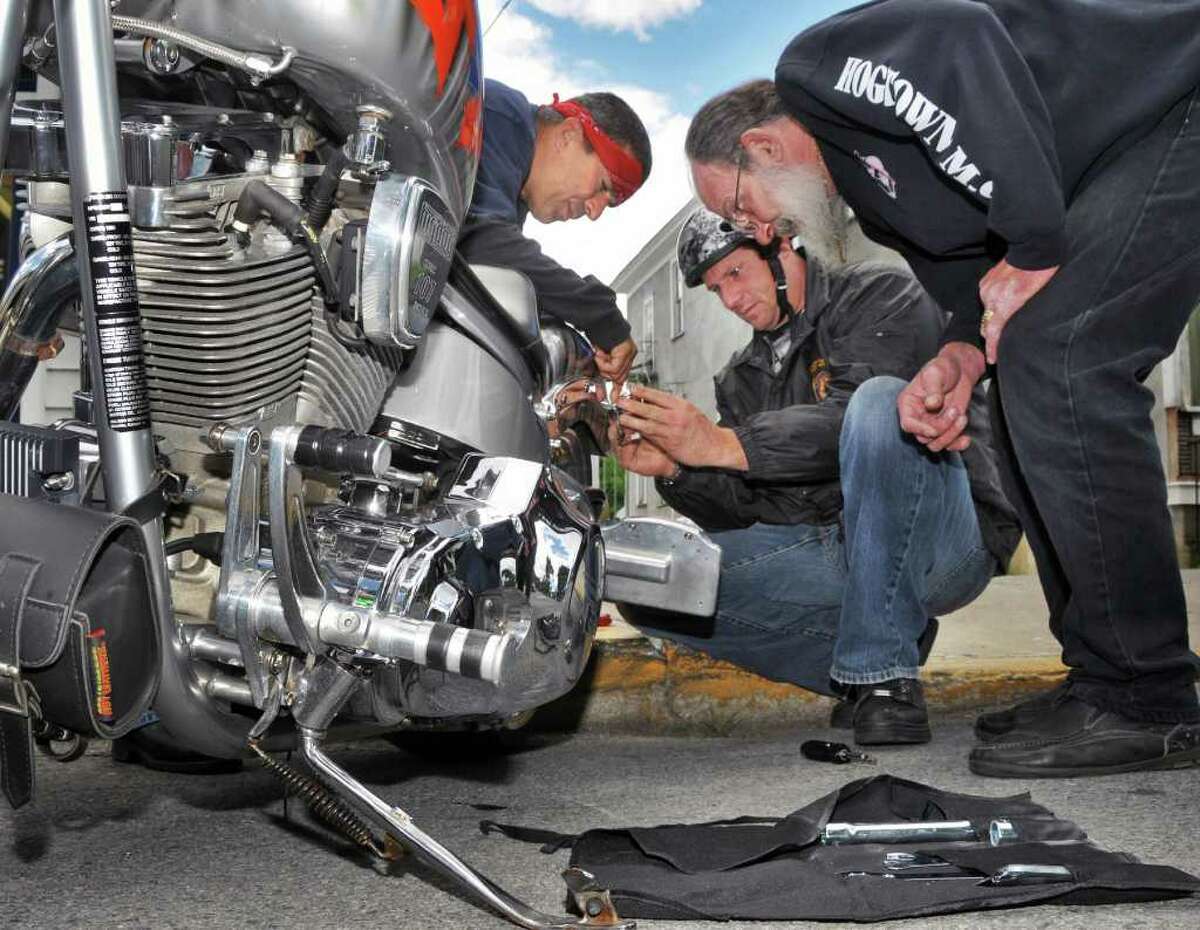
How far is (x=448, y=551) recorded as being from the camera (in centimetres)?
175

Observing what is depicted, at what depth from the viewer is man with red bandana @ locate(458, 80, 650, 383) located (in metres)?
2.59

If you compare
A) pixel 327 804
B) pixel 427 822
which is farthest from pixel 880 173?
pixel 327 804

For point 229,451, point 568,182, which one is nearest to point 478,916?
point 229,451

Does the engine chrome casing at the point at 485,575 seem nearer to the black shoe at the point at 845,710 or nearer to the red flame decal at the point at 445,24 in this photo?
the red flame decal at the point at 445,24

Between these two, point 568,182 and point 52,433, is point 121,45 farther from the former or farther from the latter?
point 568,182

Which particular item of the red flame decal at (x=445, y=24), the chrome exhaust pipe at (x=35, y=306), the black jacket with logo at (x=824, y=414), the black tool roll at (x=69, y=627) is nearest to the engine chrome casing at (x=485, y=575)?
the black tool roll at (x=69, y=627)

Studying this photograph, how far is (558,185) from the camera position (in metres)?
3.77

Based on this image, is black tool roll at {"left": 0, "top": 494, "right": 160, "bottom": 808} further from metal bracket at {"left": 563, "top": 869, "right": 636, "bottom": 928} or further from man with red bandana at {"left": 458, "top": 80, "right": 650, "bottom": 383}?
man with red bandana at {"left": 458, "top": 80, "right": 650, "bottom": 383}

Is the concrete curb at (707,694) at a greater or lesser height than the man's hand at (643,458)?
lesser

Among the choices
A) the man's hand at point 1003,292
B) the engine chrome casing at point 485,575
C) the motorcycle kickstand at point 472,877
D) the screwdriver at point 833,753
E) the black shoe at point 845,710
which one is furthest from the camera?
the black shoe at point 845,710

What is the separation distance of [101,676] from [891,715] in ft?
5.91

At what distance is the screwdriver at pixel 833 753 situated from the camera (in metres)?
2.70

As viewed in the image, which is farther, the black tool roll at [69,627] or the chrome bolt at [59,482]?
the chrome bolt at [59,482]

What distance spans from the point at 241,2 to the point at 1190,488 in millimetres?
8834
